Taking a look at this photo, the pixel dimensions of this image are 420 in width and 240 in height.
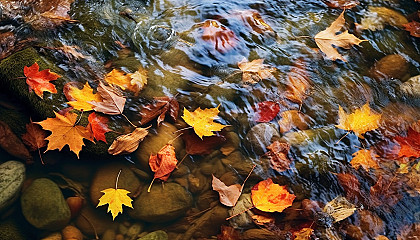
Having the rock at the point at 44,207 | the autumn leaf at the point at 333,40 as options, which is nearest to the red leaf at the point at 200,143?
the rock at the point at 44,207

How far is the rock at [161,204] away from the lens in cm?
278

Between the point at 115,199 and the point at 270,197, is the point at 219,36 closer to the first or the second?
the point at 270,197

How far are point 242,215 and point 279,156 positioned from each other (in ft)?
2.00

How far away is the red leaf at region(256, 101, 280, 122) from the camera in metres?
3.29

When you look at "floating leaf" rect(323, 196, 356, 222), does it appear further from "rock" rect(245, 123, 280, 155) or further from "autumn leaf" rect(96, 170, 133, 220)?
"autumn leaf" rect(96, 170, 133, 220)

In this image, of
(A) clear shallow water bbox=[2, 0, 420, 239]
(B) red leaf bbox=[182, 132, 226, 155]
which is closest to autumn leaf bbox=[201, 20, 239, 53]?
(A) clear shallow water bbox=[2, 0, 420, 239]

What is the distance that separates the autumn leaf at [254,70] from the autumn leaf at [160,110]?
2.45ft

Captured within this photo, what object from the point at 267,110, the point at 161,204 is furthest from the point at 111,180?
the point at 267,110

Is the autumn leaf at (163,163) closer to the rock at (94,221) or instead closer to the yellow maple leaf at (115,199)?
the yellow maple leaf at (115,199)

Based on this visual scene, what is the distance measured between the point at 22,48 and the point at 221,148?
2049mm

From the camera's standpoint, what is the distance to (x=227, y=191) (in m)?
2.91

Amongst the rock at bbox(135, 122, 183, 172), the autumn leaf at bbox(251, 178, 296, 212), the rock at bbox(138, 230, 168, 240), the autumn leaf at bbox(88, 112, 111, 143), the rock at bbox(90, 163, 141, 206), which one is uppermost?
the autumn leaf at bbox(88, 112, 111, 143)

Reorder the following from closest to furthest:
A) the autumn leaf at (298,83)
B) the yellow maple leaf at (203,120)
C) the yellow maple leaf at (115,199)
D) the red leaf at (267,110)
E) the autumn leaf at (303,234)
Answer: the autumn leaf at (303,234), the yellow maple leaf at (115,199), the yellow maple leaf at (203,120), the red leaf at (267,110), the autumn leaf at (298,83)

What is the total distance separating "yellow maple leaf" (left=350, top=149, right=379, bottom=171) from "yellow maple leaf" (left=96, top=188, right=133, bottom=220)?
1.85 m
